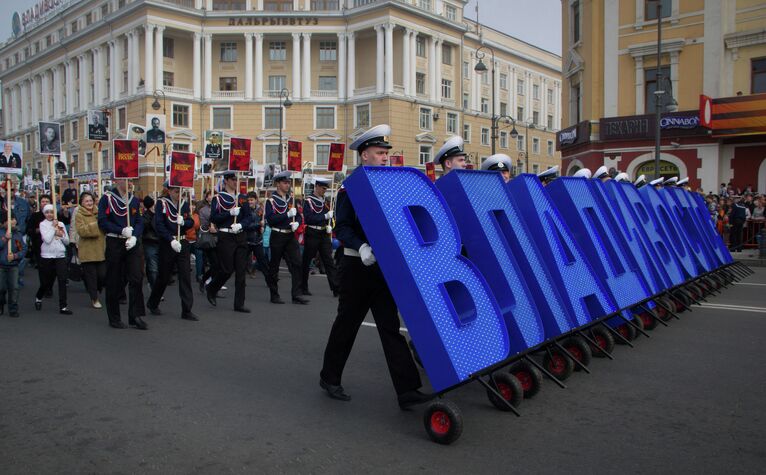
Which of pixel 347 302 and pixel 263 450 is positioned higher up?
pixel 347 302

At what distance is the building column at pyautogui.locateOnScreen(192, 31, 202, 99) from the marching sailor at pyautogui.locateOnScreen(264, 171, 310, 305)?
190 feet

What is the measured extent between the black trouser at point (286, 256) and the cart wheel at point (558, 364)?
579cm

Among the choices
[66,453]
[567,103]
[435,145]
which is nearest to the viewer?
[66,453]

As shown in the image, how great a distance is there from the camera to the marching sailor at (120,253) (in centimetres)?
864

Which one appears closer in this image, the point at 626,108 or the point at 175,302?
the point at 175,302

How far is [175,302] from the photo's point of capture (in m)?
11.0

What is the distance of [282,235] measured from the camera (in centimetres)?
1112

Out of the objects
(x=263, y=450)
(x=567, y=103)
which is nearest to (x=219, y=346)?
(x=263, y=450)

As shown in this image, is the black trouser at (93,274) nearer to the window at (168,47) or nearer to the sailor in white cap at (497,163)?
the sailor in white cap at (497,163)

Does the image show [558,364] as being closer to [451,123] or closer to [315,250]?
[315,250]

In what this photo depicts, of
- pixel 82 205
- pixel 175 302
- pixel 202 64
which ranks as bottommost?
pixel 175 302

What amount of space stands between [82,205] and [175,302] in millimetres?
2264

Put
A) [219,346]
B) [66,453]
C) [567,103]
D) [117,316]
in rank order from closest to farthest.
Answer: [66,453]
[219,346]
[117,316]
[567,103]

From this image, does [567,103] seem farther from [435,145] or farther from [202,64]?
[202,64]
